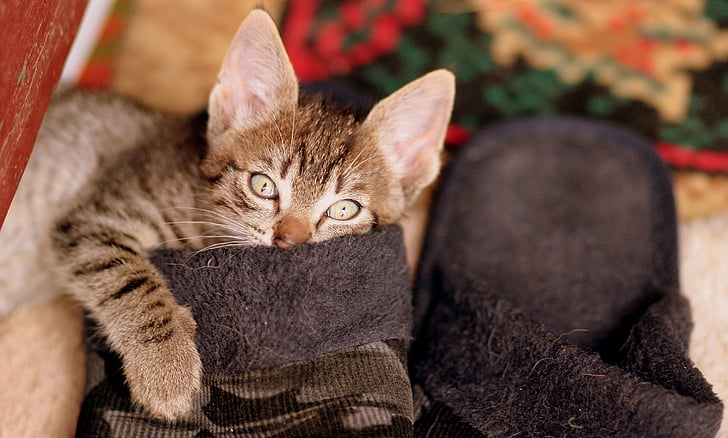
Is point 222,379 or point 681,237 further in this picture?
point 681,237

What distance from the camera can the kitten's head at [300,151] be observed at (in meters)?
1.18

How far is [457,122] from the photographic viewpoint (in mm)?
1848

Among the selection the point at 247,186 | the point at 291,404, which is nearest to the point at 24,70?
the point at 247,186

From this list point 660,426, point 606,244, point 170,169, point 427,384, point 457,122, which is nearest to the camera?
point 660,426

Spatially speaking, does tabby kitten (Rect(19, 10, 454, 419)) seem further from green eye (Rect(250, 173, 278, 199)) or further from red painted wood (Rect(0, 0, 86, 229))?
red painted wood (Rect(0, 0, 86, 229))

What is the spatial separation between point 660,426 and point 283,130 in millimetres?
903

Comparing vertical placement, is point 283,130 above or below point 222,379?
above

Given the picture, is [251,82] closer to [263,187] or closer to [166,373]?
[263,187]

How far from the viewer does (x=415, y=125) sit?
1287mm

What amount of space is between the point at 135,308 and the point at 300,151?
442 millimetres

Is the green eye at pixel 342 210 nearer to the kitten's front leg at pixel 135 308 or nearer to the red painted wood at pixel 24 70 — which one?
the kitten's front leg at pixel 135 308

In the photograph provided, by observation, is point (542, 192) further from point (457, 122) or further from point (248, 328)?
point (248, 328)

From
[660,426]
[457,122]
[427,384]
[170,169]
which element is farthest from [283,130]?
[660,426]

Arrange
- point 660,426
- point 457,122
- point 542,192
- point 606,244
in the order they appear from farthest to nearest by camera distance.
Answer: point 457,122 → point 542,192 → point 606,244 → point 660,426
